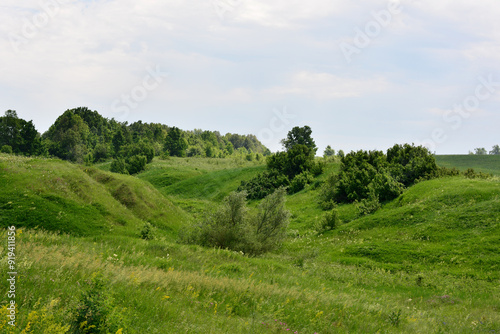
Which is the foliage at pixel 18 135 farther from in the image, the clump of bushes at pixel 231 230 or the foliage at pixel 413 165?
the foliage at pixel 413 165

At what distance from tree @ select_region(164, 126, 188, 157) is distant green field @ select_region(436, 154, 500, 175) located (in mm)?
80948

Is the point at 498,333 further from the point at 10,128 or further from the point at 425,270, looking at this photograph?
the point at 10,128

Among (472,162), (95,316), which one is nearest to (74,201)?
(95,316)

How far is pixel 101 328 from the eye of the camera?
4965mm

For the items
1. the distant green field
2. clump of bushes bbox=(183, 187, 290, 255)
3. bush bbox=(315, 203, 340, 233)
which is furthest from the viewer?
the distant green field

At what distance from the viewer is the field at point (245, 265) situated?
647 cm

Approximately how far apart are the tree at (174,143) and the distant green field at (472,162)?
266 feet

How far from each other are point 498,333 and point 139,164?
81.8 metres

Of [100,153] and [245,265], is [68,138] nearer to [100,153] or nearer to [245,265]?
[100,153]

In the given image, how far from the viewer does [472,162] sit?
8512cm

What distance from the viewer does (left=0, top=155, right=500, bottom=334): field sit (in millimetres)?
6469

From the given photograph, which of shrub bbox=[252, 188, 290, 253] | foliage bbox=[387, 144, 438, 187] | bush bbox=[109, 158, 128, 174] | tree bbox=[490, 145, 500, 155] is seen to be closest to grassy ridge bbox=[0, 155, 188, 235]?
shrub bbox=[252, 188, 290, 253]

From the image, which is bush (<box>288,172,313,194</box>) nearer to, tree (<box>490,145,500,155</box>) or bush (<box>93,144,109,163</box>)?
bush (<box>93,144,109,163</box>)

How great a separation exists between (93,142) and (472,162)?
118026 millimetres
